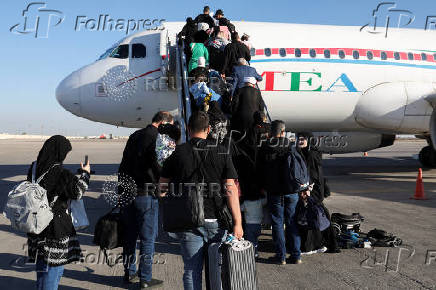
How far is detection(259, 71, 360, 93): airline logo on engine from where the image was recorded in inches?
508

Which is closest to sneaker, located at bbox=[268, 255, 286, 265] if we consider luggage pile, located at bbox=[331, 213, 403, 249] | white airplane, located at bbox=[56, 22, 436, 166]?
luggage pile, located at bbox=[331, 213, 403, 249]

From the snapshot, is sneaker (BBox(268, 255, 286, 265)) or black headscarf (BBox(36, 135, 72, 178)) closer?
black headscarf (BBox(36, 135, 72, 178))

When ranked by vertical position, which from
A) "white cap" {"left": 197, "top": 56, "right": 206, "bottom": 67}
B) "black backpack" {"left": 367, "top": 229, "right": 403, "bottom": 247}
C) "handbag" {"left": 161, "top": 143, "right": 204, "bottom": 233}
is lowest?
"black backpack" {"left": 367, "top": 229, "right": 403, "bottom": 247}

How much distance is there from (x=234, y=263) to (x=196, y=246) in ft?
1.26

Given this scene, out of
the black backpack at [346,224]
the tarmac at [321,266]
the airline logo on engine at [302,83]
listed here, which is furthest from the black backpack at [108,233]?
the airline logo on engine at [302,83]

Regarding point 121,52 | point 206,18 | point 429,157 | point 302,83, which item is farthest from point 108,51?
point 429,157

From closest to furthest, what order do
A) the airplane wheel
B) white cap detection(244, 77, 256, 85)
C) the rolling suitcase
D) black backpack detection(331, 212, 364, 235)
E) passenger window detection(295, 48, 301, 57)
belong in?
the rolling suitcase < black backpack detection(331, 212, 364, 235) < white cap detection(244, 77, 256, 85) < passenger window detection(295, 48, 301, 57) < the airplane wheel

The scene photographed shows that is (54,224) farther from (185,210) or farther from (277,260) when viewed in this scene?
(277,260)

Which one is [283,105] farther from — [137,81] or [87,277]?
[87,277]

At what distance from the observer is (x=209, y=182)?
3664 mm

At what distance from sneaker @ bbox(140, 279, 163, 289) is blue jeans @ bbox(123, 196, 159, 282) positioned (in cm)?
5

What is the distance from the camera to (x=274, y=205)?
5.85 meters

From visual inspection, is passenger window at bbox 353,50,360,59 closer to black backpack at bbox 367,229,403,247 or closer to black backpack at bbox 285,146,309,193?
black backpack at bbox 367,229,403,247

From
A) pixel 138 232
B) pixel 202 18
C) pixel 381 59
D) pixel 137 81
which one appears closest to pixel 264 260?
pixel 138 232
